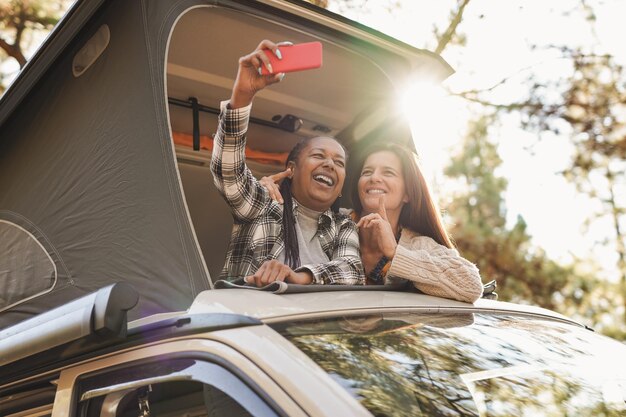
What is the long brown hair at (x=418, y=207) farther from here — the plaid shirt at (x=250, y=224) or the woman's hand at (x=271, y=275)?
the woman's hand at (x=271, y=275)

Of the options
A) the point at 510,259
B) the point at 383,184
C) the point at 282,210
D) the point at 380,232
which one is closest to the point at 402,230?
the point at 383,184

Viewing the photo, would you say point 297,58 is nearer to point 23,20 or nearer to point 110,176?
point 110,176

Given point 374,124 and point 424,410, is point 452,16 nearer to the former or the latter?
point 374,124

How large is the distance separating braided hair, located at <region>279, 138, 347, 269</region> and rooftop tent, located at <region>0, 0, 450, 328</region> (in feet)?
1.52

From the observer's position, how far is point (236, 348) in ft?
4.32

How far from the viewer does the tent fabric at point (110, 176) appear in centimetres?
208

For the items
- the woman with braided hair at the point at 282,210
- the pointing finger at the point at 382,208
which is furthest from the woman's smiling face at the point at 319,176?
the pointing finger at the point at 382,208

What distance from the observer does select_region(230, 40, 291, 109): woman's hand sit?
2168 millimetres

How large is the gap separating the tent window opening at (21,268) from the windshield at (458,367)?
1.45 meters

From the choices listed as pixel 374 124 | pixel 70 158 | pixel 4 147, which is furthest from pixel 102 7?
pixel 374 124

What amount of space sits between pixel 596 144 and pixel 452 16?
2.77 m

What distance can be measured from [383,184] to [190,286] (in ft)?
4.29

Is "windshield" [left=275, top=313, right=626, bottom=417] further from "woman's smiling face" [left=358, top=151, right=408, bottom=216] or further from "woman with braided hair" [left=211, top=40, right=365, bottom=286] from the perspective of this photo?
"woman's smiling face" [left=358, top=151, right=408, bottom=216]

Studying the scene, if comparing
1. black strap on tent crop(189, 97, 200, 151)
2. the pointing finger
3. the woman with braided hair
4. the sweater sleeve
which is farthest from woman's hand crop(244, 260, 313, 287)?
black strap on tent crop(189, 97, 200, 151)
